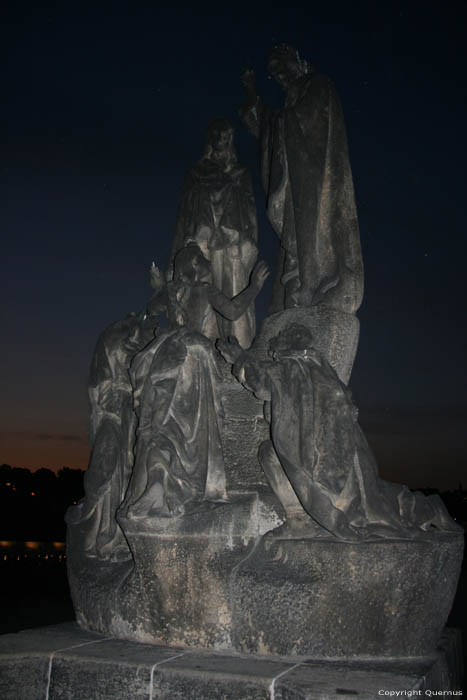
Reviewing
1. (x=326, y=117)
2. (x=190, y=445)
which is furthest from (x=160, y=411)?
(x=326, y=117)

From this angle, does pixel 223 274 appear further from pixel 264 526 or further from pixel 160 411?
pixel 264 526

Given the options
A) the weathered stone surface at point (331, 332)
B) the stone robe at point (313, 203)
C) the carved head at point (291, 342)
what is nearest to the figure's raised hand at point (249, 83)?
the stone robe at point (313, 203)

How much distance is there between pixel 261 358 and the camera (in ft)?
17.2

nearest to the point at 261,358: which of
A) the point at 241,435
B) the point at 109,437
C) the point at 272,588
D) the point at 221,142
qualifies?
the point at 241,435

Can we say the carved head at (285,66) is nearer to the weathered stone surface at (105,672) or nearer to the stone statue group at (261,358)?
the stone statue group at (261,358)

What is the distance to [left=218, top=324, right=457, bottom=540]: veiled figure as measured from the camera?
451cm

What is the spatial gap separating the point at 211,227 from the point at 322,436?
117 inches

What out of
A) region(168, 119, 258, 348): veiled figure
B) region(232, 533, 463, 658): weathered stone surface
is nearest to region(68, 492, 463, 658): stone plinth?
region(232, 533, 463, 658): weathered stone surface

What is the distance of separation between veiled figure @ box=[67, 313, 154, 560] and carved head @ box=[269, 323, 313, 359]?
4.51 feet

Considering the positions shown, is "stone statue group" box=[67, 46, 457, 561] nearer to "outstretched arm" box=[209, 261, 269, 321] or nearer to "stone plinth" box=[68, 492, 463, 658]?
"outstretched arm" box=[209, 261, 269, 321]

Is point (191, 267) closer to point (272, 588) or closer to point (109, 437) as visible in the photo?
point (109, 437)

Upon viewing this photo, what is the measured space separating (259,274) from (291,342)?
47.2 inches

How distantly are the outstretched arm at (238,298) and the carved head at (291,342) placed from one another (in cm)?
105

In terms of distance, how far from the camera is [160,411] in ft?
16.4
